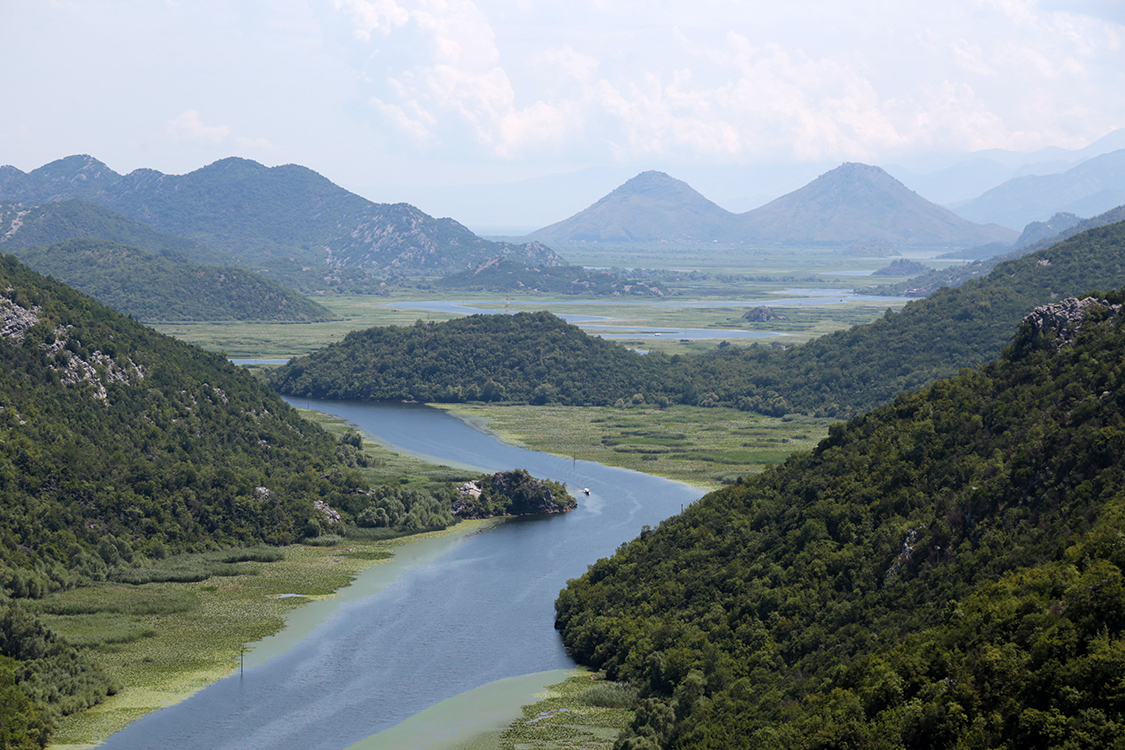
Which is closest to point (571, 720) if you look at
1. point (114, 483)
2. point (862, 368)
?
point (114, 483)

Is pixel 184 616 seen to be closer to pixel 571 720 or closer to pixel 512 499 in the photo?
pixel 571 720

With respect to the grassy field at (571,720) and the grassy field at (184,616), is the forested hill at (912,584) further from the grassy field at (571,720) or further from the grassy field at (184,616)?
the grassy field at (184,616)

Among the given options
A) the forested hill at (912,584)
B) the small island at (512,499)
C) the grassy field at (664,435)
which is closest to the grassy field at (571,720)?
the forested hill at (912,584)

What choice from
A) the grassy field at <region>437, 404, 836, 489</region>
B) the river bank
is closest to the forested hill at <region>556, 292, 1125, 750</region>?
the river bank

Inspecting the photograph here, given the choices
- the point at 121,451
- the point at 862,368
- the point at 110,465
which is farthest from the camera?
the point at 862,368

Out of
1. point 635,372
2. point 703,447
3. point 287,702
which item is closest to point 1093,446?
point 287,702

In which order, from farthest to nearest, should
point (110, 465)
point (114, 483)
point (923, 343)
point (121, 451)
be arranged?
point (923, 343)
point (121, 451)
point (110, 465)
point (114, 483)

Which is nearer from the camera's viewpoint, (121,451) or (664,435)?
(121,451)
